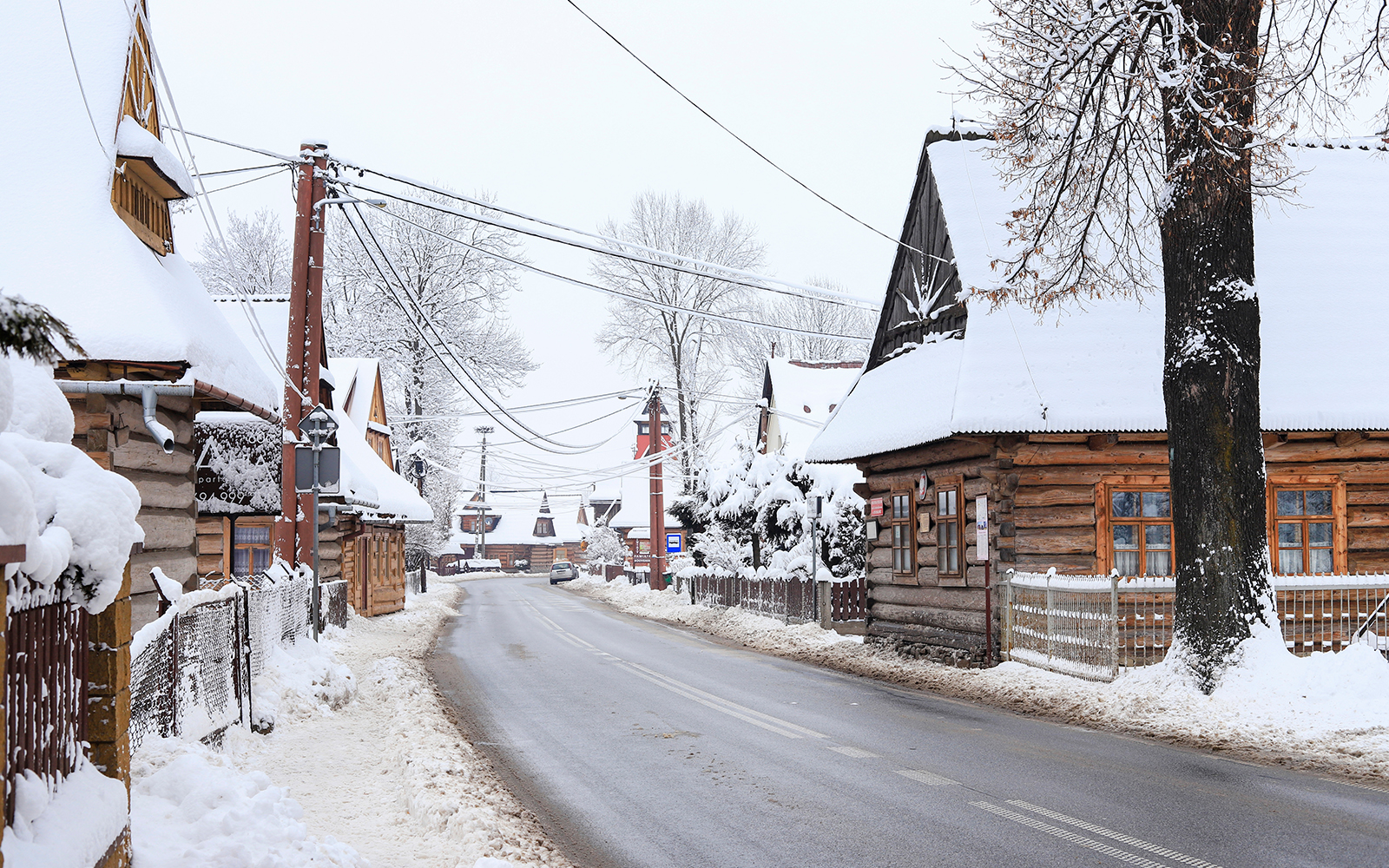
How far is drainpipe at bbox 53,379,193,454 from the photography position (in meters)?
10.8

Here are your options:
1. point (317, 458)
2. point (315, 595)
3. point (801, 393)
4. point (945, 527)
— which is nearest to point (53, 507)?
point (317, 458)

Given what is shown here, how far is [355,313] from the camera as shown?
46562 millimetres

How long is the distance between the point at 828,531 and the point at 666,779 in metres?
19.8

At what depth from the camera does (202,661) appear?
9.39 meters

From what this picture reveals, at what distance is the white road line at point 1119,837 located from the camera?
6371 millimetres

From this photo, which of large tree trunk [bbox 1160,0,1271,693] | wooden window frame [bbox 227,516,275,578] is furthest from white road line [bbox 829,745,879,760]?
wooden window frame [bbox 227,516,275,578]

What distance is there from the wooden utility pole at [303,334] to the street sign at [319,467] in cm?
192

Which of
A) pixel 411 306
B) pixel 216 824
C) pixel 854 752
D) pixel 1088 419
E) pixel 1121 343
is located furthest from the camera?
pixel 411 306

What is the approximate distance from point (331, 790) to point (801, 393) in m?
38.3

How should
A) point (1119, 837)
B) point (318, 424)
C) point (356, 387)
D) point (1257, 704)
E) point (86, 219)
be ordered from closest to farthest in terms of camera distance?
point (1119, 837), point (1257, 704), point (86, 219), point (318, 424), point (356, 387)

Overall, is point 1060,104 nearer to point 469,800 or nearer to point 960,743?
point 960,743

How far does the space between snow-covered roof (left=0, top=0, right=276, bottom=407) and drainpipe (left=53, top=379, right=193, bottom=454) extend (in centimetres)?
43

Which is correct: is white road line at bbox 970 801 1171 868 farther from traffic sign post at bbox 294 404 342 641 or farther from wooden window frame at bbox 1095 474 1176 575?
traffic sign post at bbox 294 404 342 641

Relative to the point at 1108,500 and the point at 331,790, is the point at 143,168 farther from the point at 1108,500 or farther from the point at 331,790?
the point at 1108,500
